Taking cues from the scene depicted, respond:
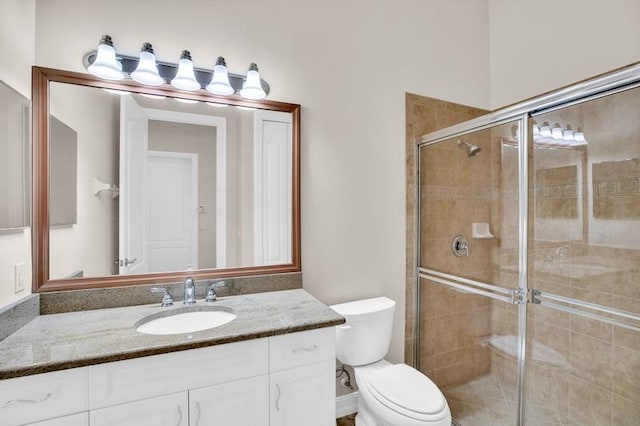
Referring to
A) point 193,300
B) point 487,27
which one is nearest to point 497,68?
point 487,27

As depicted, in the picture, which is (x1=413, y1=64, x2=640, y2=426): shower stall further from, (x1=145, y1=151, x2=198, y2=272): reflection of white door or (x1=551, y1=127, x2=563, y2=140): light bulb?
(x1=145, y1=151, x2=198, y2=272): reflection of white door

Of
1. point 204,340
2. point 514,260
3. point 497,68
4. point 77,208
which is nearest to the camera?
point 204,340

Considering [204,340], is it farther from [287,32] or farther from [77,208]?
[287,32]

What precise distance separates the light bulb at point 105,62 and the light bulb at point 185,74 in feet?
0.79

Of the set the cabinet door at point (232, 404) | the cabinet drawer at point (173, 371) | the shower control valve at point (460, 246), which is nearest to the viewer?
the cabinet drawer at point (173, 371)

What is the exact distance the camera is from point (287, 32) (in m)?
1.81

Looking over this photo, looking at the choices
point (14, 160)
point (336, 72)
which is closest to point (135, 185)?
point (14, 160)

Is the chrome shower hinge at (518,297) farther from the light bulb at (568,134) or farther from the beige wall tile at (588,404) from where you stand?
the light bulb at (568,134)


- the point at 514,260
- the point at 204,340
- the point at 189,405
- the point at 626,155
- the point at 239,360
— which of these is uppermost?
the point at 626,155

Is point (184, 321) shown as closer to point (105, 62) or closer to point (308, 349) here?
point (308, 349)

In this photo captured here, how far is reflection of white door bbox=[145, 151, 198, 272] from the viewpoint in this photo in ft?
5.10

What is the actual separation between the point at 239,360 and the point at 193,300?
460 mm

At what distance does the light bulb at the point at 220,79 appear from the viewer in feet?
5.13

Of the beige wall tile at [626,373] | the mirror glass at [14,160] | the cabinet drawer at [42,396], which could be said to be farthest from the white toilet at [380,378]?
the mirror glass at [14,160]
